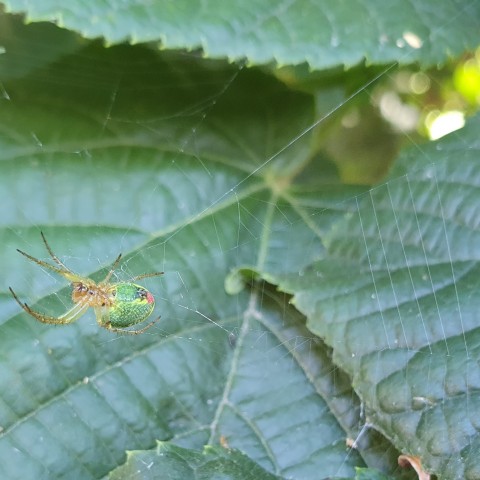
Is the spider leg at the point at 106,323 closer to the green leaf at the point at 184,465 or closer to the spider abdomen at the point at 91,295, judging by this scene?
the spider abdomen at the point at 91,295

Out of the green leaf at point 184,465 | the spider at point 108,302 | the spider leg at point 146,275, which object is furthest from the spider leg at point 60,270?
the green leaf at point 184,465

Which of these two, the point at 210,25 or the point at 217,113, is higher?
the point at 217,113

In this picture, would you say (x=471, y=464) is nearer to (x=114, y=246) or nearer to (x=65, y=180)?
(x=114, y=246)

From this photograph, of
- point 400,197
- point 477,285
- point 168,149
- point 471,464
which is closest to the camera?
point 471,464

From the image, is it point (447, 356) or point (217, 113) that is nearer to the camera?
point (447, 356)

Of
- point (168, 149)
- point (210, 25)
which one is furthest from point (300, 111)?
point (210, 25)

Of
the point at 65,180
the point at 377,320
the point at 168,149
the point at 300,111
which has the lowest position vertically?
the point at 377,320

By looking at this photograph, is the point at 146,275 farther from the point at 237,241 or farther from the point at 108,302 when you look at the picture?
the point at 237,241

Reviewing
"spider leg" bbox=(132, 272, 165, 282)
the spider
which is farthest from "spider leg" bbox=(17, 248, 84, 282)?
"spider leg" bbox=(132, 272, 165, 282)

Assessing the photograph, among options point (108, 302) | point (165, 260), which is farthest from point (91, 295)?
point (165, 260)
